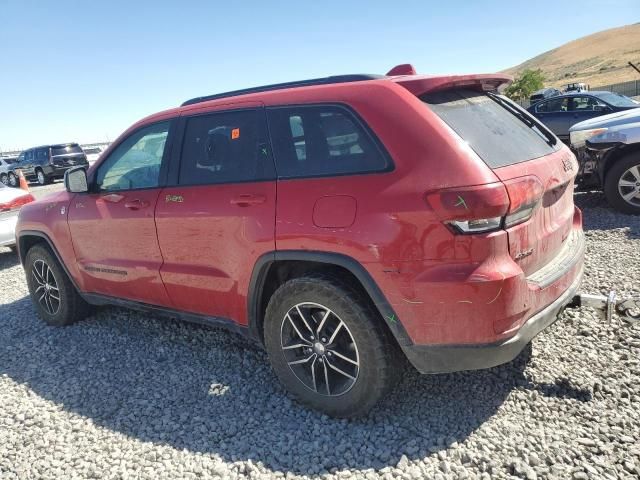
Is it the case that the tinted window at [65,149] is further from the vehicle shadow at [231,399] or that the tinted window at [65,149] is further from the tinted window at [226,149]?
the tinted window at [226,149]

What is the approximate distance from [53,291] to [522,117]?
420 centimetres

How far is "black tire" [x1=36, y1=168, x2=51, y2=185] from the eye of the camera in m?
22.8

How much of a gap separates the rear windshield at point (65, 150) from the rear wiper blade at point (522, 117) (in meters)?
23.2

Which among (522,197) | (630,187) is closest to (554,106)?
(630,187)

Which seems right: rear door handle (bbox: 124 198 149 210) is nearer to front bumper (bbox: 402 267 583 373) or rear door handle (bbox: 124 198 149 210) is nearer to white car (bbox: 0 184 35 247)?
front bumper (bbox: 402 267 583 373)

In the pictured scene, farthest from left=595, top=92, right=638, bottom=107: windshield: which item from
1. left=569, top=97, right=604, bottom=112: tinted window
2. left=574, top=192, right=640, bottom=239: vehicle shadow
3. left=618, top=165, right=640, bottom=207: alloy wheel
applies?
left=618, top=165, right=640, bottom=207: alloy wheel

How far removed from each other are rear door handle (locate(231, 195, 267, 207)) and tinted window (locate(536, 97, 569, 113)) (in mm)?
11949

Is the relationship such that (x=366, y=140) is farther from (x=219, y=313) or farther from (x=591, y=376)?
(x=591, y=376)

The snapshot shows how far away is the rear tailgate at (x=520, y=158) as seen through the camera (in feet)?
8.30

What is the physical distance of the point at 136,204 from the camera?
374 centimetres

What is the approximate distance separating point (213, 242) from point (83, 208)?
5.20 feet

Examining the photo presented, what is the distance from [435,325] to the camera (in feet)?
8.25

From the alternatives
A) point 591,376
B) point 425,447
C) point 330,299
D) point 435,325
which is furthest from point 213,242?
point 591,376

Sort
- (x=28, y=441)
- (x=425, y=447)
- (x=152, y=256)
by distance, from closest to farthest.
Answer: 1. (x=425, y=447)
2. (x=28, y=441)
3. (x=152, y=256)
